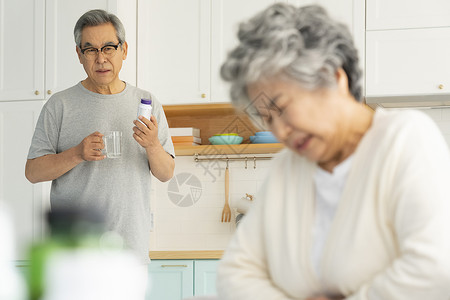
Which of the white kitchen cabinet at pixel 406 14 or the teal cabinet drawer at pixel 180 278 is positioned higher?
the white kitchen cabinet at pixel 406 14

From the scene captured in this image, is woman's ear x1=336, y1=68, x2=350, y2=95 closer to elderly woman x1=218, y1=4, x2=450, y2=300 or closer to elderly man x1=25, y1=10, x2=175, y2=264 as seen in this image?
elderly woman x1=218, y1=4, x2=450, y2=300

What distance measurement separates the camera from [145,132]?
7.24ft

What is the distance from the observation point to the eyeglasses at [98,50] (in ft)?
7.70

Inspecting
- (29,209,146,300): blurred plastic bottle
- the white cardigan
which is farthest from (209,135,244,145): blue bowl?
(29,209,146,300): blurred plastic bottle

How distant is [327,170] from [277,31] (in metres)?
0.32

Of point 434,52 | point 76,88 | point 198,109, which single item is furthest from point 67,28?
point 434,52

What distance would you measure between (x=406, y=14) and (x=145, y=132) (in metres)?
2.19

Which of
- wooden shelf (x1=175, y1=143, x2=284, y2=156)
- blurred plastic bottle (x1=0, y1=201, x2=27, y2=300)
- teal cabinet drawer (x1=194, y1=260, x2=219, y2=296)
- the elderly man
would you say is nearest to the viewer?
blurred plastic bottle (x1=0, y1=201, x2=27, y2=300)

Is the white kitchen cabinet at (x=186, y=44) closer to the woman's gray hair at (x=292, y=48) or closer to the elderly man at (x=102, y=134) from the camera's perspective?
the elderly man at (x=102, y=134)

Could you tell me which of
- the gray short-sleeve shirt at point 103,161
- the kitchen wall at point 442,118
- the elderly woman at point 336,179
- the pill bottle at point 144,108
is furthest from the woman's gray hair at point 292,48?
the kitchen wall at point 442,118

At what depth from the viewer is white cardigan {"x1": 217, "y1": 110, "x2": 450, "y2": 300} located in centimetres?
87

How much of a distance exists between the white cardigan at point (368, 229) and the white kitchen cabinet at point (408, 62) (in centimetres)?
266

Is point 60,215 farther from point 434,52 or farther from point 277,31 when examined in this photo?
point 434,52

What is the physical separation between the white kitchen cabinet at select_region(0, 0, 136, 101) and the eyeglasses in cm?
132
